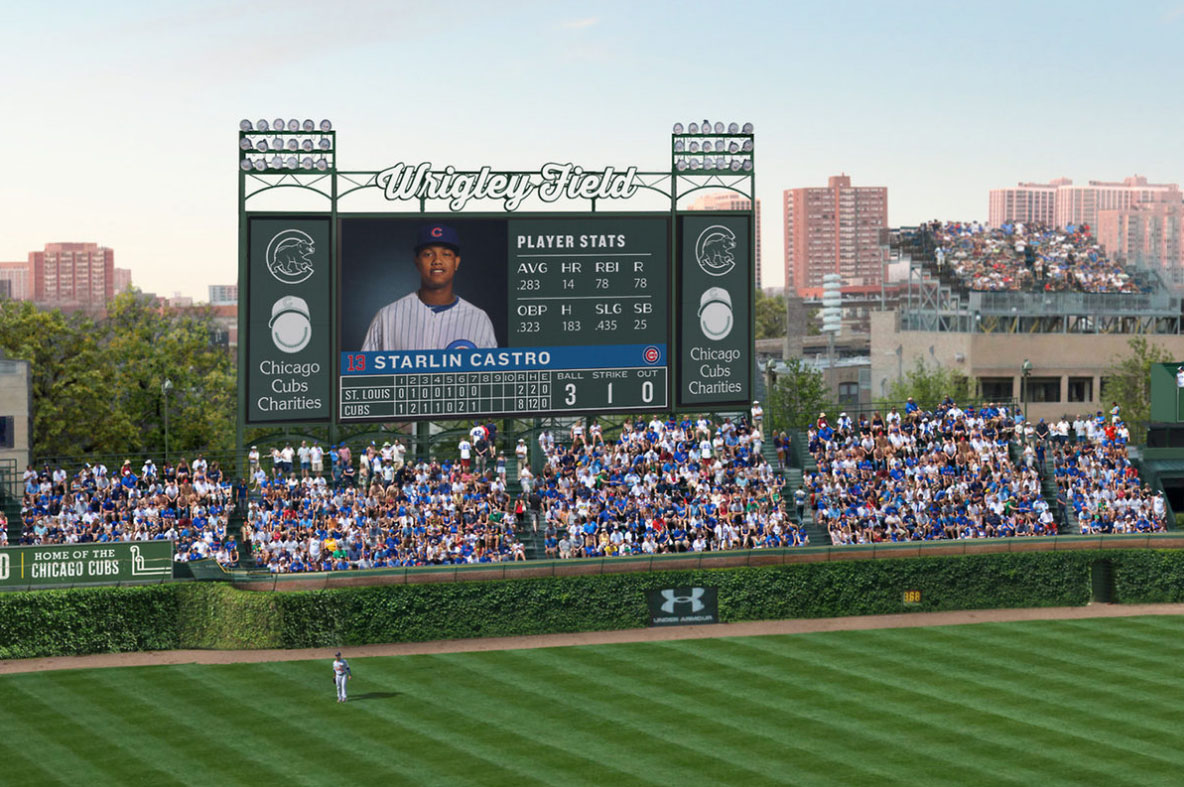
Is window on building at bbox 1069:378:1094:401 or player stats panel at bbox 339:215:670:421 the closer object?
player stats panel at bbox 339:215:670:421

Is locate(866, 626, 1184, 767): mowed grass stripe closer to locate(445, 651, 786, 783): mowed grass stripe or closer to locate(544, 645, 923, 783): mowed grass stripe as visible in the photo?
locate(544, 645, 923, 783): mowed grass stripe

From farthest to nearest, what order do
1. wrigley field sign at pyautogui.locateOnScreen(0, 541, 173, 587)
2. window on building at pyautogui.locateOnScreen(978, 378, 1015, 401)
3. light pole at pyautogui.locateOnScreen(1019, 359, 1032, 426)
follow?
window on building at pyautogui.locateOnScreen(978, 378, 1015, 401)
light pole at pyautogui.locateOnScreen(1019, 359, 1032, 426)
wrigley field sign at pyautogui.locateOnScreen(0, 541, 173, 587)

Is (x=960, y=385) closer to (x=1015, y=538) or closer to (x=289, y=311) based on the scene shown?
(x=1015, y=538)

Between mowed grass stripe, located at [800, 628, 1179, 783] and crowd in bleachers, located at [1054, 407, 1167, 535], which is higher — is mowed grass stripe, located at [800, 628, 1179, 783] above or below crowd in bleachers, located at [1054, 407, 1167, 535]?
below

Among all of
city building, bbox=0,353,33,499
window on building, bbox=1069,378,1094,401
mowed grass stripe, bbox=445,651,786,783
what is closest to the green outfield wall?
mowed grass stripe, bbox=445,651,786,783

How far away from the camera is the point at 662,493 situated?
44.0 meters

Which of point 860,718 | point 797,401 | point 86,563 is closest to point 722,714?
point 860,718

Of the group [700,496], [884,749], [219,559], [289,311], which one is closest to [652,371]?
[700,496]

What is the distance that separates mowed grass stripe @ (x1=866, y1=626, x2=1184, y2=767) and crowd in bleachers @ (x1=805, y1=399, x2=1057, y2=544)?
5.24 meters

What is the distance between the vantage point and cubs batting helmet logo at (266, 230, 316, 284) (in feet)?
133

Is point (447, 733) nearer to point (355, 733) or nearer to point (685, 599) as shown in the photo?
point (355, 733)

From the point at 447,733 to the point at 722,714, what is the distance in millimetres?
5590

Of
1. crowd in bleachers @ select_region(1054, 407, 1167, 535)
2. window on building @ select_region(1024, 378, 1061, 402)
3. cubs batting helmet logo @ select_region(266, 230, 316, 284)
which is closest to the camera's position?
cubs batting helmet logo @ select_region(266, 230, 316, 284)

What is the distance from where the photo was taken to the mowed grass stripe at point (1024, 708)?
91.8ft
